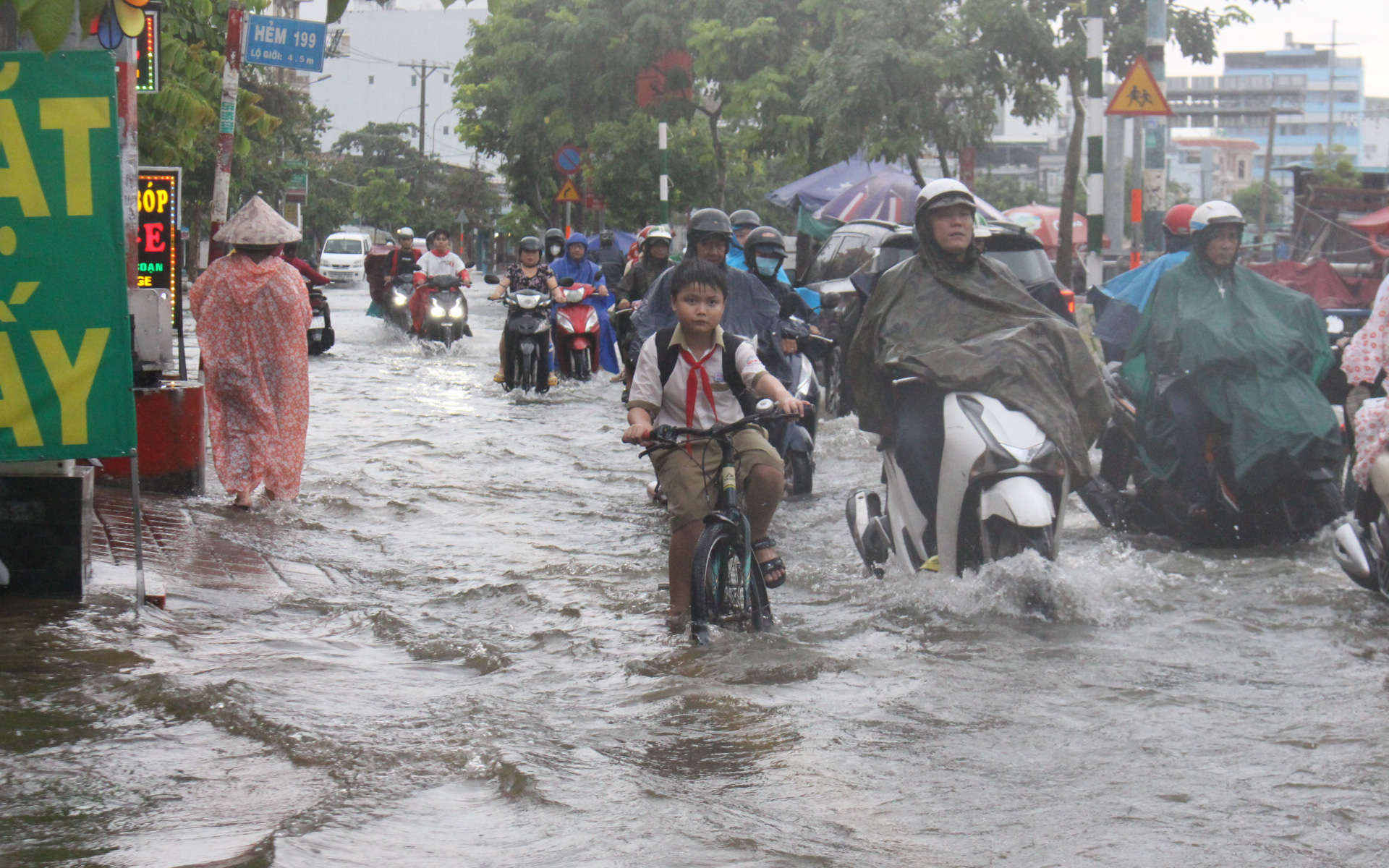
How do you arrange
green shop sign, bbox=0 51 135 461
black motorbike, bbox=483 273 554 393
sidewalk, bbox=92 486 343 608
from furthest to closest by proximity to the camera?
1. black motorbike, bbox=483 273 554 393
2. sidewalk, bbox=92 486 343 608
3. green shop sign, bbox=0 51 135 461

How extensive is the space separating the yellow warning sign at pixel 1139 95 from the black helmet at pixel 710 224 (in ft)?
21.9

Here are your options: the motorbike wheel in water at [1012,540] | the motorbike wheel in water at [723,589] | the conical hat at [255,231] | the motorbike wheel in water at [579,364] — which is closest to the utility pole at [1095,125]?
the motorbike wheel in water at [579,364]

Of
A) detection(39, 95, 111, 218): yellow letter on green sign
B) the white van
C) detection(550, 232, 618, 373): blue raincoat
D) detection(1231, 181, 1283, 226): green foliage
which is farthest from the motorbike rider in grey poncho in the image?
detection(1231, 181, 1283, 226): green foliage

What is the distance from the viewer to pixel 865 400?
6902 mm

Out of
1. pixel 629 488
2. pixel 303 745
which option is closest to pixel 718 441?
pixel 303 745

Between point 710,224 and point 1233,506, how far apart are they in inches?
112

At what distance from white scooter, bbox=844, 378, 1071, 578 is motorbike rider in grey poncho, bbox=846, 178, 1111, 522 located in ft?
0.25

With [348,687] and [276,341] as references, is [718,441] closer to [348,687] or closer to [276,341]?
[348,687]

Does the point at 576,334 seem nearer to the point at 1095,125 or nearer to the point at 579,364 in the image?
the point at 579,364

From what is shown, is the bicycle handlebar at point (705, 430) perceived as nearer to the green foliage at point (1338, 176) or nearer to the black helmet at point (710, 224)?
the black helmet at point (710, 224)

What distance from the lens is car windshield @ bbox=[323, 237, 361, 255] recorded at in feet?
187

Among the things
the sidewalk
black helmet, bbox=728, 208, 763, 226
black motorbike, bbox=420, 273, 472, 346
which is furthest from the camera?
black motorbike, bbox=420, 273, 472, 346

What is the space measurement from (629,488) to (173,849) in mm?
7161

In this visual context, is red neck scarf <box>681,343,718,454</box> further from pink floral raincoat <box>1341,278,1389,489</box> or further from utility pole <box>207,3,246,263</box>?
utility pole <box>207,3,246,263</box>
